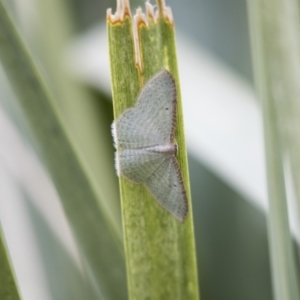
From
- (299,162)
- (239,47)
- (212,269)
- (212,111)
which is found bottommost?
(212,269)

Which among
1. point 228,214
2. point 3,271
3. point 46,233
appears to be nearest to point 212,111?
point 228,214

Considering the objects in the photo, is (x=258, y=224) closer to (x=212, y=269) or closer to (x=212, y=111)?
(x=212, y=269)

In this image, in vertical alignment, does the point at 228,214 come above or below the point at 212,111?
below

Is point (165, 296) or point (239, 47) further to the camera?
point (239, 47)

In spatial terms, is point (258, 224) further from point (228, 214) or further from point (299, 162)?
point (299, 162)

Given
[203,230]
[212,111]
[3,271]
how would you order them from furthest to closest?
[203,230]
[212,111]
[3,271]

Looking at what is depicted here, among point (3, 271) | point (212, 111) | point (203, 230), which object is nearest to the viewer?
point (3, 271)
